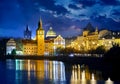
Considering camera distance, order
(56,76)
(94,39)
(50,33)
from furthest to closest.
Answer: (50,33), (94,39), (56,76)

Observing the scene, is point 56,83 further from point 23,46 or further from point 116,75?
point 23,46

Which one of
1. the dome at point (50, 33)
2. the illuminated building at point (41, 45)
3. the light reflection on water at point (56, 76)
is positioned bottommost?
the light reflection on water at point (56, 76)

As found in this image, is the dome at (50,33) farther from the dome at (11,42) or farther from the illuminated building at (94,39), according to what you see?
the illuminated building at (94,39)

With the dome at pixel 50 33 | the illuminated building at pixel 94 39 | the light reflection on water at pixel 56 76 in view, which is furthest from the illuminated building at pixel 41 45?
the light reflection on water at pixel 56 76

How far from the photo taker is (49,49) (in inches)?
4653

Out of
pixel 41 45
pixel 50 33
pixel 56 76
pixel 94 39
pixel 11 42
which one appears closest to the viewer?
pixel 56 76

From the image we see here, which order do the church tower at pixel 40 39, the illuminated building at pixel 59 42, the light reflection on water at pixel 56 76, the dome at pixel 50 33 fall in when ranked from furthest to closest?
the dome at pixel 50 33 → the illuminated building at pixel 59 42 → the church tower at pixel 40 39 → the light reflection on water at pixel 56 76

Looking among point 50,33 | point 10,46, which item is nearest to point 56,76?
point 10,46

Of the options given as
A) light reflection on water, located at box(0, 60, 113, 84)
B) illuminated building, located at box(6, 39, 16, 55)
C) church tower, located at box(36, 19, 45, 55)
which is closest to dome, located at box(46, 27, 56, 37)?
church tower, located at box(36, 19, 45, 55)

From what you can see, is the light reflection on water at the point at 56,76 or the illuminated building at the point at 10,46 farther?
the illuminated building at the point at 10,46

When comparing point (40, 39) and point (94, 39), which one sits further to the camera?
point (40, 39)

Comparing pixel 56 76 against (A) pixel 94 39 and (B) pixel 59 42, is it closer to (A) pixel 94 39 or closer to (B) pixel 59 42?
(A) pixel 94 39

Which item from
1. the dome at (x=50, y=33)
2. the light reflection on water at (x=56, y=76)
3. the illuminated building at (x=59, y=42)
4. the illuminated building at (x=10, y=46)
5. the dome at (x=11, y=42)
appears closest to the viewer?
the light reflection on water at (x=56, y=76)

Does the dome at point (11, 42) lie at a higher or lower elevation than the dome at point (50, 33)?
lower
